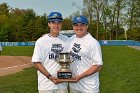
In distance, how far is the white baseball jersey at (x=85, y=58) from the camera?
5641mm

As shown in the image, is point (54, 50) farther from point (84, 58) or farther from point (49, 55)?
point (84, 58)

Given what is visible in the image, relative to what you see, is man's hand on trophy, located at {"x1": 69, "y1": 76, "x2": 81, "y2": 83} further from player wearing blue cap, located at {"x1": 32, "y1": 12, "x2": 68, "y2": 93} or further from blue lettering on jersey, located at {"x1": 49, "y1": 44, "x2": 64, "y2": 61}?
blue lettering on jersey, located at {"x1": 49, "y1": 44, "x2": 64, "y2": 61}

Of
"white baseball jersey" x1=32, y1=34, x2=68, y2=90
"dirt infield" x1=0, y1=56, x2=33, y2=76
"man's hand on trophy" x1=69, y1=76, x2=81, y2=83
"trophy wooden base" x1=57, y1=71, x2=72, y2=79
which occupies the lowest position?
"dirt infield" x1=0, y1=56, x2=33, y2=76

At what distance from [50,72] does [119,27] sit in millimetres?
79806

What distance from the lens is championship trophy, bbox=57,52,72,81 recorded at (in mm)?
5469

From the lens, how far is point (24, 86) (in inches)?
514

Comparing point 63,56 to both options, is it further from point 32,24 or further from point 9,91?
point 32,24

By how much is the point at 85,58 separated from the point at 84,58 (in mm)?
15

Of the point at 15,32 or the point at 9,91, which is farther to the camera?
the point at 15,32

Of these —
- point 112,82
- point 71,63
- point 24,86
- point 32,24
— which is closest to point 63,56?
point 71,63

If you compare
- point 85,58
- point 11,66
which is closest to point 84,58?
point 85,58

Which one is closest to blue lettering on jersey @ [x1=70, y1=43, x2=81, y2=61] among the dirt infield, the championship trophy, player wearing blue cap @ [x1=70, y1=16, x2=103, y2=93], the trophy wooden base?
player wearing blue cap @ [x1=70, y1=16, x2=103, y2=93]

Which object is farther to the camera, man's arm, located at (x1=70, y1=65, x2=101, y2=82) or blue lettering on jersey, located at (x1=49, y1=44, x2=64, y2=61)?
blue lettering on jersey, located at (x1=49, y1=44, x2=64, y2=61)

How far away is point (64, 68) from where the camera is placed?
5.51m
